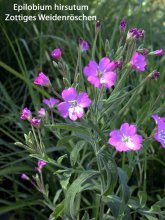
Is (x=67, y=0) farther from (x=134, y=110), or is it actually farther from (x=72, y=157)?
(x=72, y=157)

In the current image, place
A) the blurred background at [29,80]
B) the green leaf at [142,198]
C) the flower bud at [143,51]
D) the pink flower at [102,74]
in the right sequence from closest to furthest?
the pink flower at [102,74]
the flower bud at [143,51]
the green leaf at [142,198]
the blurred background at [29,80]

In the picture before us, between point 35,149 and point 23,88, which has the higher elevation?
point 35,149

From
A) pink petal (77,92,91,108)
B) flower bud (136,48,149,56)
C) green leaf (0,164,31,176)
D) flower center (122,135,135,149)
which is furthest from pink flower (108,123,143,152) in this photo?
green leaf (0,164,31,176)

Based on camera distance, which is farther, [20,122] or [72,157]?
[20,122]

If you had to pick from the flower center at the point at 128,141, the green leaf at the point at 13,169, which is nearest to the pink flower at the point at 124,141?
the flower center at the point at 128,141

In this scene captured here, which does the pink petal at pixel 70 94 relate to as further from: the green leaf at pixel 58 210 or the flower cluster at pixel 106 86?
the green leaf at pixel 58 210

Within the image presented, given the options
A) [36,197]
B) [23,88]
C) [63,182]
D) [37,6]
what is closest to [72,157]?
[63,182]

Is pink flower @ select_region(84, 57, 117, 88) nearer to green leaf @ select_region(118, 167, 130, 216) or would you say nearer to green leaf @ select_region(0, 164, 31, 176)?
green leaf @ select_region(118, 167, 130, 216)
